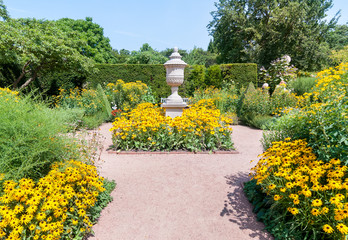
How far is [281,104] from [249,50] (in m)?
11.5

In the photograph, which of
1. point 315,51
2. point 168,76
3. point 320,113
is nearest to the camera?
point 320,113

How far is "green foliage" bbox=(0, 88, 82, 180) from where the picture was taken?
7.07 ft

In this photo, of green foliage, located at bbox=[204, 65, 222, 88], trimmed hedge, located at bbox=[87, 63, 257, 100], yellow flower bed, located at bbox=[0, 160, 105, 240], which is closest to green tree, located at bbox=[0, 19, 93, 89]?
trimmed hedge, located at bbox=[87, 63, 257, 100]

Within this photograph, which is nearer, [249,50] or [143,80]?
[143,80]

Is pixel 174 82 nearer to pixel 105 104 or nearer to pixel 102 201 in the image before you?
pixel 105 104

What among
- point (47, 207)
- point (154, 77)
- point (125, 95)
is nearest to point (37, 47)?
point (125, 95)

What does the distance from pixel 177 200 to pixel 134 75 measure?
9994mm

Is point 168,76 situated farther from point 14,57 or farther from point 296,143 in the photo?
point 14,57

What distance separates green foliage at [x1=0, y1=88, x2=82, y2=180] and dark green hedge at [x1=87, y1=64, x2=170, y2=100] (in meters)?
8.92

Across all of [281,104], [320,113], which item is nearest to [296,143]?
[320,113]

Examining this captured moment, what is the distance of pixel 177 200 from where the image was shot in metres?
2.85

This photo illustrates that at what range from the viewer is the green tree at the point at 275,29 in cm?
1636

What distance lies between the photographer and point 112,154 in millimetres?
4672

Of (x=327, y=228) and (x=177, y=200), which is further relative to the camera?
(x=177, y=200)
